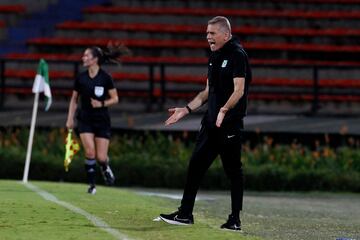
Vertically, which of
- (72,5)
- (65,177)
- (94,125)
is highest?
(72,5)

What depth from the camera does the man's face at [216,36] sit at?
11.1 metres

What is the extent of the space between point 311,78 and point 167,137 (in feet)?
20.3

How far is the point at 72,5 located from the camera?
34.5 m

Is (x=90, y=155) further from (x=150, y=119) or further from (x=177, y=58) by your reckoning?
(x=177, y=58)

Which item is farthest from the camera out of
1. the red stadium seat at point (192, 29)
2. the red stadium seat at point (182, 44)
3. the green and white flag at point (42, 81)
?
the red stadium seat at point (192, 29)

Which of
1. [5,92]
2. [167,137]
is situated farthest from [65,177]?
[5,92]

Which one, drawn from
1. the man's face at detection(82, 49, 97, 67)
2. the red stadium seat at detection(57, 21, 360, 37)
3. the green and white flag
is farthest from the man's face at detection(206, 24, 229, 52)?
the red stadium seat at detection(57, 21, 360, 37)

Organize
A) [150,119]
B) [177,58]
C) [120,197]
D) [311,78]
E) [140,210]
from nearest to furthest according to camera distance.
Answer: [140,210] < [120,197] < [150,119] < [311,78] < [177,58]

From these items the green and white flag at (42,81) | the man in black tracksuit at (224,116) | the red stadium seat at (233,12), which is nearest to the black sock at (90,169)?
the green and white flag at (42,81)

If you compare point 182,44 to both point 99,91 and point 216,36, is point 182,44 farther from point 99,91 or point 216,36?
point 216,36

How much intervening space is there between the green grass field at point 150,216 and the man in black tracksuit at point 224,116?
40 centimetres

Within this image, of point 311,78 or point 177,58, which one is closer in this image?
point 311,78

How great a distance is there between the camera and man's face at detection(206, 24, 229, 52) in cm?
1112

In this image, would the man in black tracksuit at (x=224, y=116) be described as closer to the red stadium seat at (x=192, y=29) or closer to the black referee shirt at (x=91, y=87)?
the black referee shirt at (x=91, y=87)
